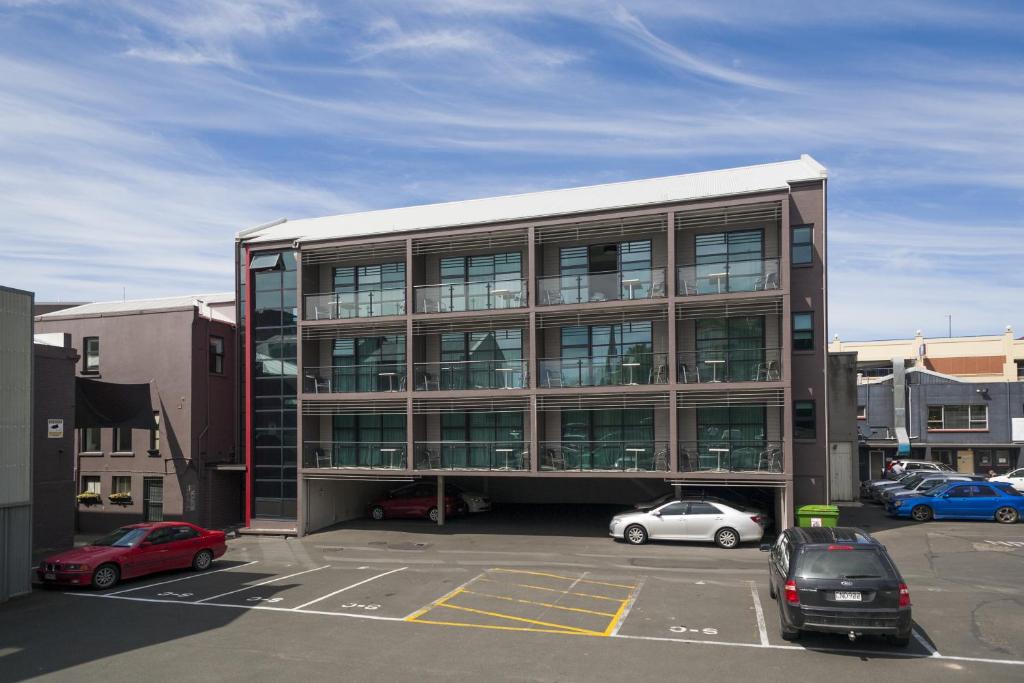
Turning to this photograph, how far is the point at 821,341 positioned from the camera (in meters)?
25.3

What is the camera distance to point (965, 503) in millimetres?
26547

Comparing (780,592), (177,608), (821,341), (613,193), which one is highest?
(613,193)

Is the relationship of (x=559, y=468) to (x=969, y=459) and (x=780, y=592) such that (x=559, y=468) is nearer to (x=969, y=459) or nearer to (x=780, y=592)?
(x=780, y=592)

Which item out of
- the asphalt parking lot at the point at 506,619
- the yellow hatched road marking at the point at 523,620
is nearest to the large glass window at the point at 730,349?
the asphalt parking lot at the point at 506,619

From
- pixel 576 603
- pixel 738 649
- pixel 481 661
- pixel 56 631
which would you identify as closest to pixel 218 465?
pixel 56 631

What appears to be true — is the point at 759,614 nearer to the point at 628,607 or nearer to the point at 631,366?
the point at 628,607

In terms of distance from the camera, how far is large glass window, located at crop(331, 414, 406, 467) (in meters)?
27.6

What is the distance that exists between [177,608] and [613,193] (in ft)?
65.1

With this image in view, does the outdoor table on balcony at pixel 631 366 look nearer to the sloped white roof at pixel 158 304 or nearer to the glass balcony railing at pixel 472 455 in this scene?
the glass balcony railing at pixel 472 455

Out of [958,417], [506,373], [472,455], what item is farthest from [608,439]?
[958,417]

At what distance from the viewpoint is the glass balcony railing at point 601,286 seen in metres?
25.3

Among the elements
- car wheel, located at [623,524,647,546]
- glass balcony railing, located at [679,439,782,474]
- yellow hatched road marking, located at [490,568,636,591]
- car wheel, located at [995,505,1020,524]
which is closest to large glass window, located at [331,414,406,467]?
car wheel, located at [623,524,647,546]

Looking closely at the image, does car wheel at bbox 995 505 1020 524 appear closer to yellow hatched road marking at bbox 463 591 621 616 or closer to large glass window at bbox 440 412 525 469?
large glass window at bbox 440 412 525 469

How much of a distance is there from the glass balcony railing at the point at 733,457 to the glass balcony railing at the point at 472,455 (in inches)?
203
